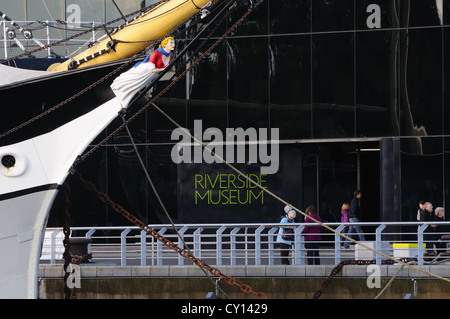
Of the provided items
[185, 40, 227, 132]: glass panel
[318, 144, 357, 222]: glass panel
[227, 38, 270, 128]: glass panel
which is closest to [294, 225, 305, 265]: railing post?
[227, 38, 270, 128]: glass panel

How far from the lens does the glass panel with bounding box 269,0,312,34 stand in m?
29.2

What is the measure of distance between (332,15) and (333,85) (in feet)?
5.59

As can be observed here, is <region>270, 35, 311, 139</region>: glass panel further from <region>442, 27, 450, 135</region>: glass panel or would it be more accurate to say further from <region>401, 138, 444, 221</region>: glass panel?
<region>442, 27, 450, 135</region>: glass panel

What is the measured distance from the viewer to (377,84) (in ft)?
94.0

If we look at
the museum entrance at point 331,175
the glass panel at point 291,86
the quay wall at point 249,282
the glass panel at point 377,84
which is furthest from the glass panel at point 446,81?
the quay wall at point 249,282

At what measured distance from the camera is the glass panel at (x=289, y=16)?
95.7 ft

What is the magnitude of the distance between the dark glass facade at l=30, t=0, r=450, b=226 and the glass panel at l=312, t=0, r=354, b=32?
0.02m

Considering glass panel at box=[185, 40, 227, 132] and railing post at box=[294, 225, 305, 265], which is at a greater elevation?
glass panel at box=[185, 40, 227, 132]

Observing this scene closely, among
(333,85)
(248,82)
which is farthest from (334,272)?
(248,82)

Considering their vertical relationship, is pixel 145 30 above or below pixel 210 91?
above

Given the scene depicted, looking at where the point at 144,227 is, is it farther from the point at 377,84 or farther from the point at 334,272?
the point at 377,84

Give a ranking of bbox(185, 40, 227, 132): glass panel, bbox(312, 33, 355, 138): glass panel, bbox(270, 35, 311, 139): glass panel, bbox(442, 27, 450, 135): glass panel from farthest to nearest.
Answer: bbox(185, 40, 227, 132): glass panel, bbox(270, 35, 311, 139): glass panel, bbox(312, 33, 355, 138): glass panel, bbox(442, 27, 450, 135): glass panel
